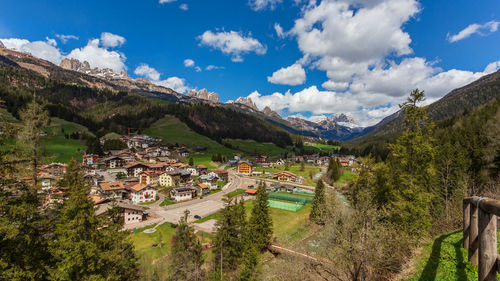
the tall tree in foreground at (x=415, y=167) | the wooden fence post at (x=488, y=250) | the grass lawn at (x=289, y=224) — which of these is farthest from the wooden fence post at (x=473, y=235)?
the grass lawn at (x=289, y=224)

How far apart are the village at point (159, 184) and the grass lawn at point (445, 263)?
25.6 meters

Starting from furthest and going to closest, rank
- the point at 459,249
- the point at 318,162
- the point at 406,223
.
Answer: the point at 318,162 → the point at 406,223 → the point at 459,249

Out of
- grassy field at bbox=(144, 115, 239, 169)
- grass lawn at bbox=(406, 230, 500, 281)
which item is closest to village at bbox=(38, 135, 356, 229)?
grass lawn at bbox=(406, 230, 500, 281)

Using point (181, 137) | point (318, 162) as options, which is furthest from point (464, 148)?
point (181, 137)

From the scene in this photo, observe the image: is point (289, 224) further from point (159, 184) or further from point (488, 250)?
point (159, 184)

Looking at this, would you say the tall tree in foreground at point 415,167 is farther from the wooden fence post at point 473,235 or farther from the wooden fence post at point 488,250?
the wooden fence post at point 488,250

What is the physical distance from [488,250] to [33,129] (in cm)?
2663

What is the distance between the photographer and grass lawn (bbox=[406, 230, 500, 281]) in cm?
751

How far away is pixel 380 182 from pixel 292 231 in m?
21.0

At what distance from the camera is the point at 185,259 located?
26938mm

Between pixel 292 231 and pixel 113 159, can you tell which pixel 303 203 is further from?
pixel 113 159

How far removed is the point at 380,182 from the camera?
33.0m

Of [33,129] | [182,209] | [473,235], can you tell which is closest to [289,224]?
[182,209]

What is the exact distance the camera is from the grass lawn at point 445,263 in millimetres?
7512
